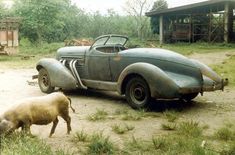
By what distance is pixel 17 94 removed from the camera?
1031cm

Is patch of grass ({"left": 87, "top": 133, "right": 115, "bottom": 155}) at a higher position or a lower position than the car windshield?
lower

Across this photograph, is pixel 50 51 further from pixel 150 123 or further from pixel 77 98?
pixel 150 123

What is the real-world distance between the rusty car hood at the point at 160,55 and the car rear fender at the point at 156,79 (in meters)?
0.35

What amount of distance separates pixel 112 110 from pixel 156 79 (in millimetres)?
1153

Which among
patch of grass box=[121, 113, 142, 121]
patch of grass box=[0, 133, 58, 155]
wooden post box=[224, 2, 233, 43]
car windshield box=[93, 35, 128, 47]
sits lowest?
patch of grass box=[121, 113, 142, 121]

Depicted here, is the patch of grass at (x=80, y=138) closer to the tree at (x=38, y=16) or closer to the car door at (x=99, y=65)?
the car door at (x=99, y=65)

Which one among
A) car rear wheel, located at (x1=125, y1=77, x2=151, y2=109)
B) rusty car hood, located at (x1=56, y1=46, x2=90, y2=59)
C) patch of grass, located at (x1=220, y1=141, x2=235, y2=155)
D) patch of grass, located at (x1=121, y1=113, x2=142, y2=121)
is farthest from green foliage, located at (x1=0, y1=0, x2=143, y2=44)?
patch of grass, located at (x1=220, y1=141, x2=235, y2=155)

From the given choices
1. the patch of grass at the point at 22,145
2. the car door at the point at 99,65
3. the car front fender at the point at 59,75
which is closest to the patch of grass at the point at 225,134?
A: the patch of grass at the point at 22,145

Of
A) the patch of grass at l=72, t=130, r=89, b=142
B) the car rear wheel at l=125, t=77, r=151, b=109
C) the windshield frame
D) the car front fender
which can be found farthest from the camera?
the windshield frame

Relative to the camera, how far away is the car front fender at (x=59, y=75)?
9594 mm

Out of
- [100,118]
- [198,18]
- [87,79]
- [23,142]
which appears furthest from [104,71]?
[198,18]

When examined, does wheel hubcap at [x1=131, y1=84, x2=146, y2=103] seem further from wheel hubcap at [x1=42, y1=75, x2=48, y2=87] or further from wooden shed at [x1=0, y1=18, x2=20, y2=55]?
wooden shed at [x1=0, y1=18, x2=20, y2=55]

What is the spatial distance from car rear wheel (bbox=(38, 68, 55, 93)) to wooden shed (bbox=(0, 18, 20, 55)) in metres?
11.0

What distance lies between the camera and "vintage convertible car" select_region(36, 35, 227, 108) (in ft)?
26.3
